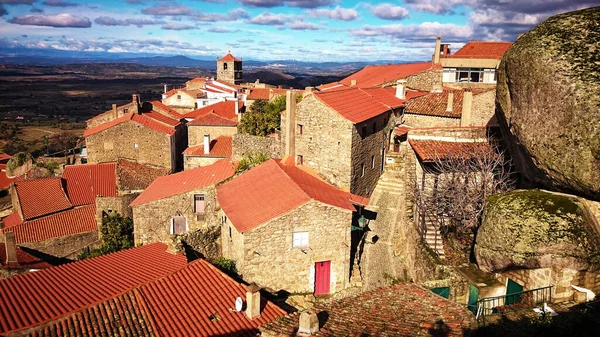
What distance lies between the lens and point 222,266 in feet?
62.9

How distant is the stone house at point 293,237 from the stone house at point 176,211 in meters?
3.94

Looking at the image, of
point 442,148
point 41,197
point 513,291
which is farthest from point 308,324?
point 41,197

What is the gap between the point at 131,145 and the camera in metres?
40.6

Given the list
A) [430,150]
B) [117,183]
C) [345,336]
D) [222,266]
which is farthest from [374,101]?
[117,183]

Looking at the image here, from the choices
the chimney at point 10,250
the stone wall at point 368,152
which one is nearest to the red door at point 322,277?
the stone wall at point 368,152

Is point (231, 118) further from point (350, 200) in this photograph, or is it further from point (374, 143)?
point (350, 200)

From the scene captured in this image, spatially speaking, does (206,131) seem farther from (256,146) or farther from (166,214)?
(166,214)

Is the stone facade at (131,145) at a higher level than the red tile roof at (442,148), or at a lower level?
lower

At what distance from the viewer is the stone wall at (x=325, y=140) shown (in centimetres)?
2156

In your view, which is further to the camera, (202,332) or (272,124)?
(272,124)

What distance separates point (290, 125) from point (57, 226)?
17028 mm

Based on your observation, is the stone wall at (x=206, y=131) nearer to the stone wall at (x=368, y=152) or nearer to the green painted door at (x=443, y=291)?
the stone wall at (x=368, y=152)

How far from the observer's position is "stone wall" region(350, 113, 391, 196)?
2208 cm

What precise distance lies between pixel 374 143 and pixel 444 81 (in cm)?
1834
